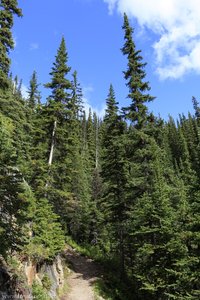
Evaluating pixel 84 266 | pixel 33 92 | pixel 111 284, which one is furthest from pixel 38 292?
pixel 33 92

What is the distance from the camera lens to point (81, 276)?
2505 centimetres

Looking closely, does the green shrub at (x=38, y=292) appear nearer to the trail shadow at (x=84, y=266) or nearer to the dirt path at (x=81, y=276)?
the dirt path at (x=81, y=276)

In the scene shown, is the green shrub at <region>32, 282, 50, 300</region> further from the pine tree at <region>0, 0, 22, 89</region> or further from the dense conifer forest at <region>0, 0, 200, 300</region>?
the pine tree at <region>0, 0, 22, 89</region>

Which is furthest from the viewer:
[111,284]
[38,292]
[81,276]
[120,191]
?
[120,191]

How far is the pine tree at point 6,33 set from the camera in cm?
1825

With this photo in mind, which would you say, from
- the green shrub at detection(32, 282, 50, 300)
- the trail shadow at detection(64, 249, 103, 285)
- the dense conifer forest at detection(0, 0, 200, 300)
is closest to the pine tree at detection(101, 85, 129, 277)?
the dense conifer forest at detection(0, 0, 200, 300)

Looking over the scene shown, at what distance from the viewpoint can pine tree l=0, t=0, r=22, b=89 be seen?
18.2 metres

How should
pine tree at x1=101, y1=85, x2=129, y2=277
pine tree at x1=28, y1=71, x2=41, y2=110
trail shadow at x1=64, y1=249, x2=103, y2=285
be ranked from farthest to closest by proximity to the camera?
pine tree at x1=28, y1=71, x2=41, y2=110 < pine tree at x1=101, y1=85, x2=129, y2=277 < trail shadow at x1=64, y1=249, x2=103, y2=285

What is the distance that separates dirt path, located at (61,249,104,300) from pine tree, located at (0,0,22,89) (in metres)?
14.6

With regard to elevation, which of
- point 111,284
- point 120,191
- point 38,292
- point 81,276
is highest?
point 120,191

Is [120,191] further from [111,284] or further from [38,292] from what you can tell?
[38,292]

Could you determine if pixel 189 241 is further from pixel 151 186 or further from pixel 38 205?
pixel 38 205

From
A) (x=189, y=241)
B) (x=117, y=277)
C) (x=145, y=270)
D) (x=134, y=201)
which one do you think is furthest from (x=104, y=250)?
(x=189, y=241)

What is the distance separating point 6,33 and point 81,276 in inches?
740
